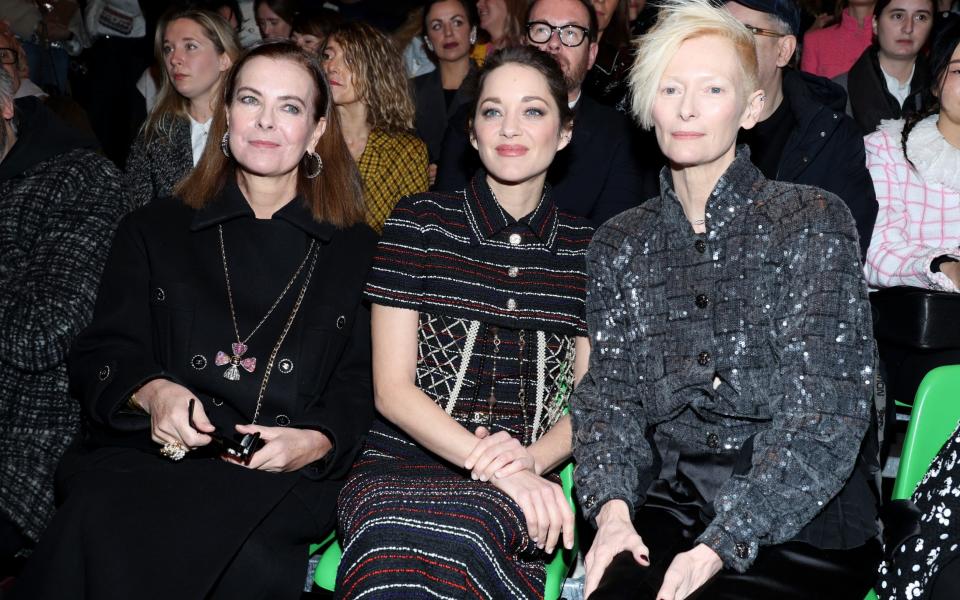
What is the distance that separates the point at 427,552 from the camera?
218cm

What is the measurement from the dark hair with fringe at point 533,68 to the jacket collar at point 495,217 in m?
0.23

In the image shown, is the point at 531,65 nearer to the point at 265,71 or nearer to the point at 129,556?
the point at 265,71

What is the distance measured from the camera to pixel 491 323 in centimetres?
269

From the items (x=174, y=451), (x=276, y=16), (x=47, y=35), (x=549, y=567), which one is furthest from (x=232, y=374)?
(x=47, y=35)

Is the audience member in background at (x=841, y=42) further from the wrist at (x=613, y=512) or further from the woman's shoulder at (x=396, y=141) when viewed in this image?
the wrist at (x=613, y=512)

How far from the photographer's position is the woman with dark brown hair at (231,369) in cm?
233

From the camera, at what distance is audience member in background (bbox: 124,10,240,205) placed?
4.34m

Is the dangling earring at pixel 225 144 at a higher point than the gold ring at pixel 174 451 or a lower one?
higher

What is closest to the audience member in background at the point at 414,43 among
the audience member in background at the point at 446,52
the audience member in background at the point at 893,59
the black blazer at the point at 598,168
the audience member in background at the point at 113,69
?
the audience member in background at the point at 446,52

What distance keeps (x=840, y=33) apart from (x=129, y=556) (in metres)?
4.45

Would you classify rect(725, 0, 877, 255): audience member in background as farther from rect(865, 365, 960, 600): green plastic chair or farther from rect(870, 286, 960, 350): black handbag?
rect(865, 365, 960, 600): green plastic chair

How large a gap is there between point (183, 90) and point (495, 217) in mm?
2308

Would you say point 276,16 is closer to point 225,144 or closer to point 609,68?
point 609,68

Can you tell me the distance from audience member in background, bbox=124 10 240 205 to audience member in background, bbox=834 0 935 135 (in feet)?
8.92
